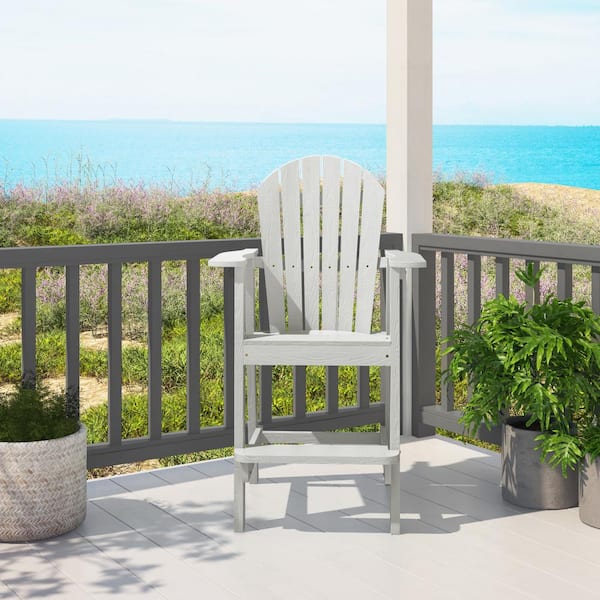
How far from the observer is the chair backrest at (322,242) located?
3531 mm

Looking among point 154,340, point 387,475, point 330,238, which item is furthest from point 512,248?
point 154,340

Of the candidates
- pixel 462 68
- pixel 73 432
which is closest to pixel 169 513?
pixel 73 432

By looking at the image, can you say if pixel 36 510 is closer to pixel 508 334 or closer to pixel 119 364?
pixel 119 364

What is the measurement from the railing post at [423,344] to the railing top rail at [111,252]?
791 mm

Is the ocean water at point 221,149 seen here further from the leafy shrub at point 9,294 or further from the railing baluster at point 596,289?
the railing baluster at point 596,289

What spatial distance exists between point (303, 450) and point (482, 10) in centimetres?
1810

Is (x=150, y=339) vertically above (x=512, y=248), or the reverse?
(x=512, y=248)

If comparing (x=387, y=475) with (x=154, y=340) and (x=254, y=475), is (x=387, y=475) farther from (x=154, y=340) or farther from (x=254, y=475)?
(x=154, y=340)

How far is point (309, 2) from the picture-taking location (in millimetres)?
16703

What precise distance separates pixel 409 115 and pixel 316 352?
149 cm

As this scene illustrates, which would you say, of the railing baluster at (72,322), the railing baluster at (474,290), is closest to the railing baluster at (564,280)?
the railing baluster at (474,290)

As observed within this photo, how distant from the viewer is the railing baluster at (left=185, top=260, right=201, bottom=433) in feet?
12.5

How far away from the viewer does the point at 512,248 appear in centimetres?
371

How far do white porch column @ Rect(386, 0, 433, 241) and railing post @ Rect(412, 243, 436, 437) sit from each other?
162 mm
